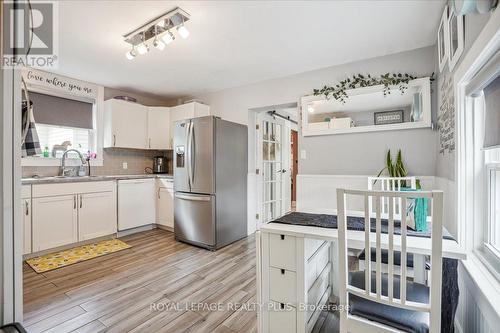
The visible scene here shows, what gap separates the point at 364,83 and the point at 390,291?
254 cm

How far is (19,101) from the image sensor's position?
85 centimetres

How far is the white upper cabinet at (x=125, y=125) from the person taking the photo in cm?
370

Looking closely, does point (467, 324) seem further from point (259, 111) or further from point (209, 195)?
point (259, 111)

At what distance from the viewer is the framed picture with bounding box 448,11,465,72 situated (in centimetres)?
146

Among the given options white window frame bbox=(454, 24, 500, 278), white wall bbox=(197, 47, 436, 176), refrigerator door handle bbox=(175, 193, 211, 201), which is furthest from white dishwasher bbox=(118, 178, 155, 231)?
white window frame bbox=(454, 24, 500, 278)

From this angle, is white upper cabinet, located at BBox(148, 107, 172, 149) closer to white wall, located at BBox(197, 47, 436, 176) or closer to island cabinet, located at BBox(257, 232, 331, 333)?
white wall, located at BBox(197, 47, 436, 176)

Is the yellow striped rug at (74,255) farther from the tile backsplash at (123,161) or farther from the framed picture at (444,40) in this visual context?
the framed picture at (444,40)

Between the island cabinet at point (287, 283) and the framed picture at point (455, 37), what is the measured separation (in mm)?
1555

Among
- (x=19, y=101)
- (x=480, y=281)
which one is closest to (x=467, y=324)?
(x=480, y=281)

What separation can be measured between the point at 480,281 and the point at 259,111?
3267mm

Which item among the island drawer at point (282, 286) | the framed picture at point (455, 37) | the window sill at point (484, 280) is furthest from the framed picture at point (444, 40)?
the island drawer at point (282, 286)

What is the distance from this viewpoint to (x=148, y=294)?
6.65 ft

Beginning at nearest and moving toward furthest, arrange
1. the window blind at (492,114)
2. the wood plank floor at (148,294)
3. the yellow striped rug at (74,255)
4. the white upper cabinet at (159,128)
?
the window blind at (492,114) < the wood plank floor at (148,294) < the yellow striped rug at (74,255) < the white upper cabinet at (159,128)

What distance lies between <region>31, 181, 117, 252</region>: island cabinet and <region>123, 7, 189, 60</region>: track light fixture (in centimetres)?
189
